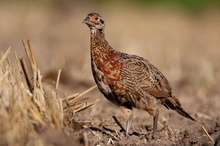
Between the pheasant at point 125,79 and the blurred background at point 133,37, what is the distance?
5.85ft

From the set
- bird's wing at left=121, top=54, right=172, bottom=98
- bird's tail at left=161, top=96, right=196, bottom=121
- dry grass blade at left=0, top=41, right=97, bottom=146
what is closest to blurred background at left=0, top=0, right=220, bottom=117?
bird's tail at left=161, top=96, right=196, bottom=121

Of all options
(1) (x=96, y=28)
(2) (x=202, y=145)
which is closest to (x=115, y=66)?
(1) (x=96, y=28)

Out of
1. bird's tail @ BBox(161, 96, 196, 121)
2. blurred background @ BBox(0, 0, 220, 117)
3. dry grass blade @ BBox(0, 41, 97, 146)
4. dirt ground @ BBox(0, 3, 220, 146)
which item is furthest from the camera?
blurred background @ BBox(0, 0, 220, 117)

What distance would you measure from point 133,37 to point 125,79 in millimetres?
9352

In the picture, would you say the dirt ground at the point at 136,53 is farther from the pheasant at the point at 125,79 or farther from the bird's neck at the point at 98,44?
the bird's neck at the point at 98,44

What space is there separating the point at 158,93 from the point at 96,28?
0.99m

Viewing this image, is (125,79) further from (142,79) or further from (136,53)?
(136,53)

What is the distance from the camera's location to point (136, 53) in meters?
13.4

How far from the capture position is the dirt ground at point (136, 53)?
7383 millimetres

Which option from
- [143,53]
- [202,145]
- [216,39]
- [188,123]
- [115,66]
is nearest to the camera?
[202,145]

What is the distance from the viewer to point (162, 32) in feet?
57.1

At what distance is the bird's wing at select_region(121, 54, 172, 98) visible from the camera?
7.28 meters

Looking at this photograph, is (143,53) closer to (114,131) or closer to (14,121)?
(114,131)

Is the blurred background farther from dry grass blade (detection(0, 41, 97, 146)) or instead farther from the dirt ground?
dry grass blade (detection(0, 41, 97, 146))
